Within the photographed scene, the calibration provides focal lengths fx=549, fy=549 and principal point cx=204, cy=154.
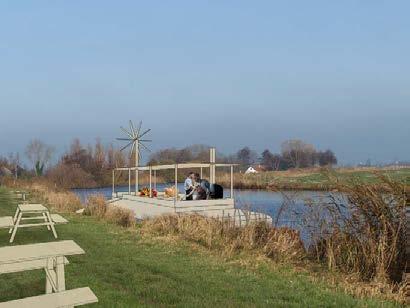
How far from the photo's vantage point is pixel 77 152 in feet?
232

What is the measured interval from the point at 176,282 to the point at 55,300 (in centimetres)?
264

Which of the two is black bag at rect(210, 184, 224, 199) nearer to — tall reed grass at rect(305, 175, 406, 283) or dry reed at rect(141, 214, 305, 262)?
dry reed at rect(141, 214, 305, 262)

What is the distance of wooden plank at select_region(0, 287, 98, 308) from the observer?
4.41 meters

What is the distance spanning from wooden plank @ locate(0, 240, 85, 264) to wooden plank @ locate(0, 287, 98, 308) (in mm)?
355

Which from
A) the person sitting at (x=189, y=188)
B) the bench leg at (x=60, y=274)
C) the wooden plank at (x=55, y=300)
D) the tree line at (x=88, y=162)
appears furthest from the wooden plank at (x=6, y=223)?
the tree line at (x=88, y=162)

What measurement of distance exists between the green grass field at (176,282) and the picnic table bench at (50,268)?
2.69 feet

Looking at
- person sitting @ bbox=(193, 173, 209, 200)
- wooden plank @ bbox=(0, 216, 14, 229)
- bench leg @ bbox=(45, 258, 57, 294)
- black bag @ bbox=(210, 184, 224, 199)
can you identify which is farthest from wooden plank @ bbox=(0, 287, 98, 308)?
black bag @ bbox=(210, 184, 224, 199)

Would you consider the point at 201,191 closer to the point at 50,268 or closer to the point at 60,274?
the point at 50,268

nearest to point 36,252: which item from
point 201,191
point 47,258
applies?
point 47,258

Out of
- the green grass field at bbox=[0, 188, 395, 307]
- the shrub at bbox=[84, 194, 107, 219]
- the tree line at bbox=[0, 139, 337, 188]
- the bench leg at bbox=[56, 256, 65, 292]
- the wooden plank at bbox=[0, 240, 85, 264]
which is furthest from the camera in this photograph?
the tree line at bbox=[0, 139, 337, 188]

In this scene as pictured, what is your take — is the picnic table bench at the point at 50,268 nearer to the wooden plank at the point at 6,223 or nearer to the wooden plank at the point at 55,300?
the wooden plank at the point at 55,300

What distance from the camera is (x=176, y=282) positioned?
6941 mm

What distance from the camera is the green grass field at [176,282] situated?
6.06m

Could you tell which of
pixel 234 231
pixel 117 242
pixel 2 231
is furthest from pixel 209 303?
pixel 2 231
